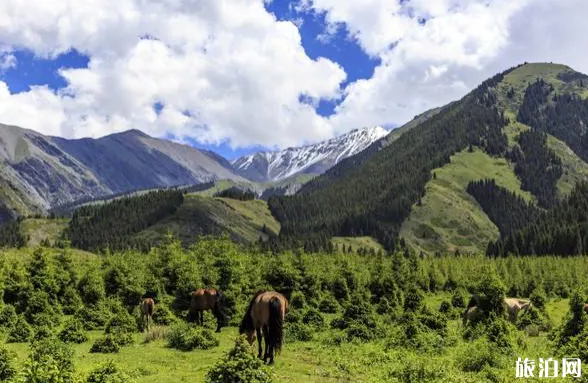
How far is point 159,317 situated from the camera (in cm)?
4222

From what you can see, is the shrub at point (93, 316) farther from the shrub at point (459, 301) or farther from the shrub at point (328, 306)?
the shrub at point (459, 301)

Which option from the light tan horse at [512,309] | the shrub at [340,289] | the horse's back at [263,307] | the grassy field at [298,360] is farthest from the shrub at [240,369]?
the shrub at [340,289]

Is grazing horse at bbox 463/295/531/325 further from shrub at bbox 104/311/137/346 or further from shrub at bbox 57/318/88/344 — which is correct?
shrub at bbox 57/318/88/344

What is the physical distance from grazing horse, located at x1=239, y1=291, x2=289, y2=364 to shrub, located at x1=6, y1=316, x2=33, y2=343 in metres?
18.3

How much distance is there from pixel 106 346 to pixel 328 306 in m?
32.2

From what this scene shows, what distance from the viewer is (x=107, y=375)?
15766 mm

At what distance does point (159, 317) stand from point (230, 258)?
942cm

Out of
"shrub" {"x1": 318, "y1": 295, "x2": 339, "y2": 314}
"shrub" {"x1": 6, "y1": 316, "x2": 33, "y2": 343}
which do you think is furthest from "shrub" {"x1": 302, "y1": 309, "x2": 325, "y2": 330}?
"shrub" {"x1": 6, "y1": 316, "x2": 33, "y2": 343}

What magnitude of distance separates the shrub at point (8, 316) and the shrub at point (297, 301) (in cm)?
2526

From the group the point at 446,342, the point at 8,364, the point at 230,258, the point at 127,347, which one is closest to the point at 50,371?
the point at 8,364

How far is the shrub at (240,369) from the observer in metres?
18.3

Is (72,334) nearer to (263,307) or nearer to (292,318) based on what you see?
(263,307)

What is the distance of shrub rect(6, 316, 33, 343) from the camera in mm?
33844

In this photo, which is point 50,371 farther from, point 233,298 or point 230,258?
point 230,258
